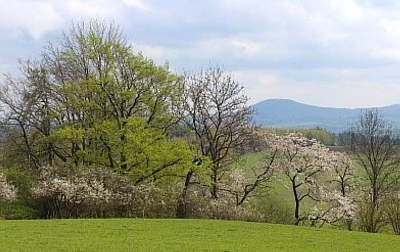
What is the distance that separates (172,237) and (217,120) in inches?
624

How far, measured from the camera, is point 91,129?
29.5m

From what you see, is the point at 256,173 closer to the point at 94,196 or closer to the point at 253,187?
the point at 253,187

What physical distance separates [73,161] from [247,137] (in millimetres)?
11501

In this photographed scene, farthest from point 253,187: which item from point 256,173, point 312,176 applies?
point 312,176

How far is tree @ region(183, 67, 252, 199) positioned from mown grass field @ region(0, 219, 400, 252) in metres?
9.81

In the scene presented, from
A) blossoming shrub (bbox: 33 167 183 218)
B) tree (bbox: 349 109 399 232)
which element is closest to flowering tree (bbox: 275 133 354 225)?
tree (bbox: 349 109 399 232)

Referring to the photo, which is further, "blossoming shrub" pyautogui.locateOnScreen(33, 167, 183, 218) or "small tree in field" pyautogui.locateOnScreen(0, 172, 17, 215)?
"blossoming shrub" pyautogui.locateOnScreen(33, 167, 183, 218)

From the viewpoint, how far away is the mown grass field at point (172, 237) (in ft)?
52.0

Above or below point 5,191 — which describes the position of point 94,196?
below

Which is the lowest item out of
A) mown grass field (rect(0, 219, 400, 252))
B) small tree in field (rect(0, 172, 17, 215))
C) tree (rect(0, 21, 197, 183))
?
mown grass field (rect(0, 219, 400, 252))

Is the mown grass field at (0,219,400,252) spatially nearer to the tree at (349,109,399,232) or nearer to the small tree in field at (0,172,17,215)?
the small tree in field at (0,172,17,215)

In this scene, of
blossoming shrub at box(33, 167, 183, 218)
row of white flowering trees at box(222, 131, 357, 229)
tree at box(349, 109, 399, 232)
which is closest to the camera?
blossoming shrub at box(33, 167, 183, 218)

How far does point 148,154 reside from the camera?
2906 centimetres

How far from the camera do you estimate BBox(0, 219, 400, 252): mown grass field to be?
15836 millimetres
